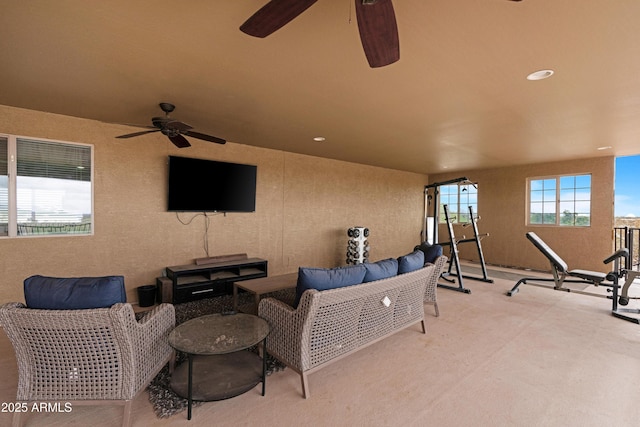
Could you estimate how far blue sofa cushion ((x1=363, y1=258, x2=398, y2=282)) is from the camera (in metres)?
2.50

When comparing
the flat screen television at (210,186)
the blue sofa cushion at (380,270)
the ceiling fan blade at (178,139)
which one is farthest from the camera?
the flat screen television at (210,186)

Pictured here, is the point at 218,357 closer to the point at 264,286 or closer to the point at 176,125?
the point at 264,286

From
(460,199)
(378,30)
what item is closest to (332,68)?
(378,30)

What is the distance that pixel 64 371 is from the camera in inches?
68.9

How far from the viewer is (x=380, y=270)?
2.58m

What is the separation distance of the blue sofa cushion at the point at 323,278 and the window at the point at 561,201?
6468 mm

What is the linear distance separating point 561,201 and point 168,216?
7.91 metres

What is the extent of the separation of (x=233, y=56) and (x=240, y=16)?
1.56ft

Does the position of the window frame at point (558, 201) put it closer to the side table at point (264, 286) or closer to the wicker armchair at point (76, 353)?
the side table at point (264, 286)

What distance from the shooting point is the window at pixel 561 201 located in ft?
20.1

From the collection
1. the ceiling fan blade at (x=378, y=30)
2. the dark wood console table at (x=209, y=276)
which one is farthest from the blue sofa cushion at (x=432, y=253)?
the ceiling fan blade at (x=378, y=30)

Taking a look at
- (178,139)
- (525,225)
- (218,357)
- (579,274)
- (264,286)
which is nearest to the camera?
(218,357)

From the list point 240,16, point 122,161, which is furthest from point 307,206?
point 240,16

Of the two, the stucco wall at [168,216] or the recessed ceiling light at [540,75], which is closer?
the recessed ceiling light at [540,75]
